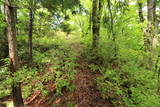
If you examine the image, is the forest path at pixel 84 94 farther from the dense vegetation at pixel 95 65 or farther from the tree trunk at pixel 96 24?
the tree trunk at pixel 96 24

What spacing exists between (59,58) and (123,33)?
2.55 meters

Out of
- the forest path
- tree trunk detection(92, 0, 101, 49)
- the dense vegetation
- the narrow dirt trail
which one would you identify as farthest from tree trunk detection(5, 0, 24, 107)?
tree trunk detection(92, 0, 101, 49)

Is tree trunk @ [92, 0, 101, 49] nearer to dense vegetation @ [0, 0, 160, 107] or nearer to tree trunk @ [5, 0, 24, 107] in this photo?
dense vegetation @ [0, 0, 160, 107]

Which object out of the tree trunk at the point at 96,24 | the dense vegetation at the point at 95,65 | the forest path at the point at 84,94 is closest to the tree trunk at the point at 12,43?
the dense vegetation at the point at 95,65

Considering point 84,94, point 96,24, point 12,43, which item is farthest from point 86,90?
point 12,43

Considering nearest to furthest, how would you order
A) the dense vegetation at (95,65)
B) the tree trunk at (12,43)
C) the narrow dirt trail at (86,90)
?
the tree trunk at (12,43), the dense vegetation at (95,65), the narrow dirt trail at (86,90)

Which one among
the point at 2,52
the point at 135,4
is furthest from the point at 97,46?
the point at 2,52

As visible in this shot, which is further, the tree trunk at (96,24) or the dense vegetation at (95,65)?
the tree trunk at (96,24)

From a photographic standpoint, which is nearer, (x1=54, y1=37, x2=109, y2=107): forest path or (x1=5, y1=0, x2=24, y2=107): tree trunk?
(x1=5, y1=0, x2=24, y2=107): tree trunk

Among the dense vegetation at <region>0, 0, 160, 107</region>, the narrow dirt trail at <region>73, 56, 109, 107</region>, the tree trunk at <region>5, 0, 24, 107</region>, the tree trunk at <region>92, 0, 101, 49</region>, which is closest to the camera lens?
the tree trunk at <region>5, 0, 24, 107</region>

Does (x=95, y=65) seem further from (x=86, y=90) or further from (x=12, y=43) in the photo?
(x=12, y=43)

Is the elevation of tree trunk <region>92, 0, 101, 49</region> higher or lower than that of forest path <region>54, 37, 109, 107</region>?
higher

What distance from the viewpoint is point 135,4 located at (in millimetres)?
4668

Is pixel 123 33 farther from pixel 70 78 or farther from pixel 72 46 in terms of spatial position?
pixel 70 78
